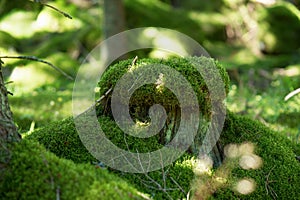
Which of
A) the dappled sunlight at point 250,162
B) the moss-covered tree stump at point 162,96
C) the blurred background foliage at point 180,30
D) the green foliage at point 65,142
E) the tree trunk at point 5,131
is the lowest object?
the blurred background foliage at point 180,30

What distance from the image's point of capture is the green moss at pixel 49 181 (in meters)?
2.55

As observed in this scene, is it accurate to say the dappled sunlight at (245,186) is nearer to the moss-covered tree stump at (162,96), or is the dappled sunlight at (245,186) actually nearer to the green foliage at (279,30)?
the moss-covered tree stump at (162,96)

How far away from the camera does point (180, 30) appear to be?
1345cm

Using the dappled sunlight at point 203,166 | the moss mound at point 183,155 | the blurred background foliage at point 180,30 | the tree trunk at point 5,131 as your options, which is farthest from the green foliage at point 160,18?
the tree trunk at point 5,131

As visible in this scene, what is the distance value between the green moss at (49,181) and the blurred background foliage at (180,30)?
5586 millimetres

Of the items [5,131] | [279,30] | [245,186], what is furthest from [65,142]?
[279,30]

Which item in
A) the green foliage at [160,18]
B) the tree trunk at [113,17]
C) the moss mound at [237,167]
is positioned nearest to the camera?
the moss mound at [237,167]

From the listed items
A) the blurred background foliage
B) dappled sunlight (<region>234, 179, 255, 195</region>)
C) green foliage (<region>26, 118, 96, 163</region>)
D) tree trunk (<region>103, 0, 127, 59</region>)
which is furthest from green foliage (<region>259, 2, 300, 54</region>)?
green foliage (<region>26, 118, 96, 163</region>)

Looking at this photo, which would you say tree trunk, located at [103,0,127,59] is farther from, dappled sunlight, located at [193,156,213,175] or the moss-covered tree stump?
dappled sunlight, located at [193,156,213,175]

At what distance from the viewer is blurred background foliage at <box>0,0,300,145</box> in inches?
426

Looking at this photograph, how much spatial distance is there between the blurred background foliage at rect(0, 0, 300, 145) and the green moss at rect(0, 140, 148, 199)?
5586mm

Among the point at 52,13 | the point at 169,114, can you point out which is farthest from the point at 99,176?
the point at 52,13

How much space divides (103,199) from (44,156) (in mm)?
499

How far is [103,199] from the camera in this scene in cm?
257
